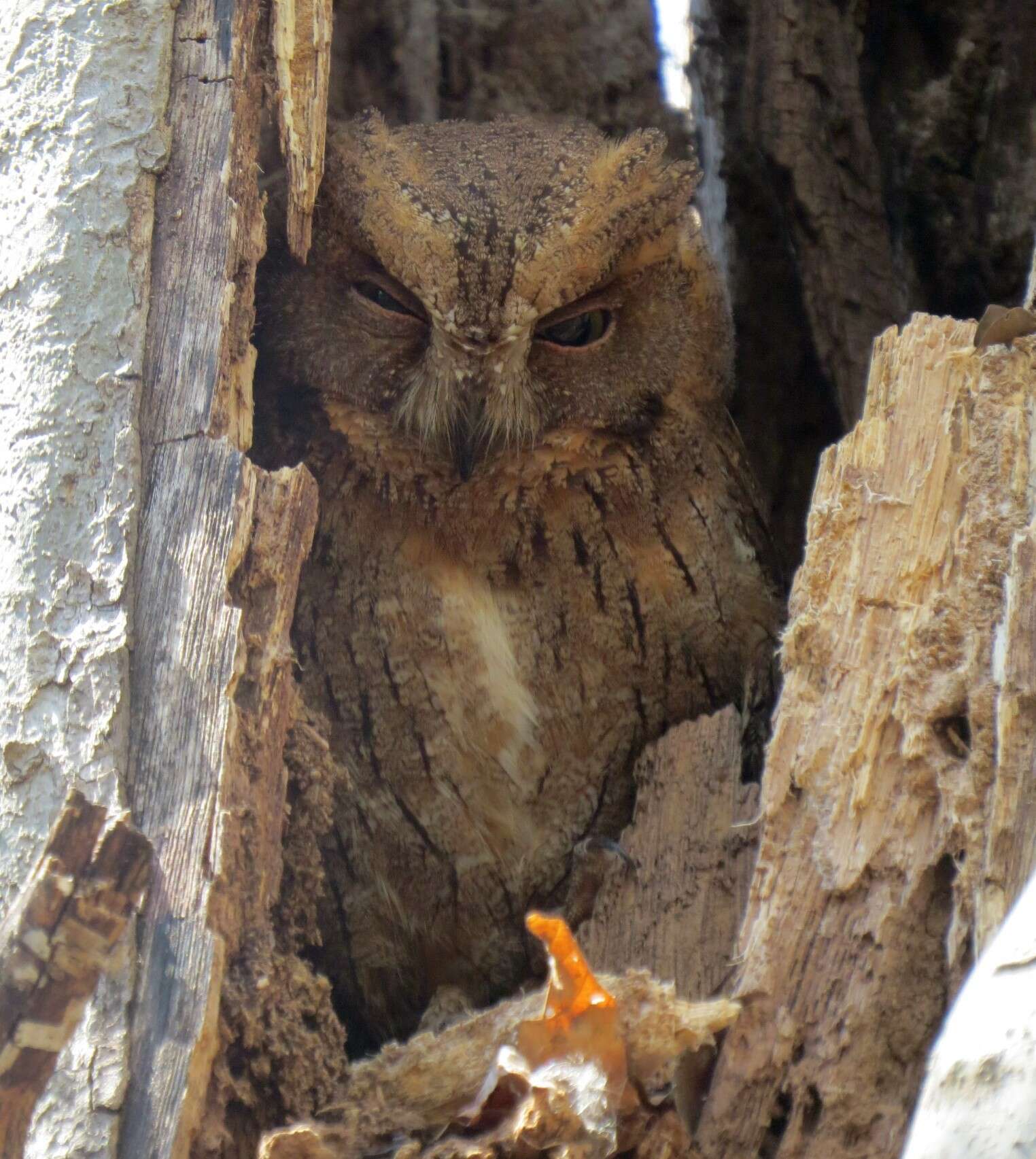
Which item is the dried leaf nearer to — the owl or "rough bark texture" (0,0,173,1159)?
the owl

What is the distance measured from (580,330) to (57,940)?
4.25 ft

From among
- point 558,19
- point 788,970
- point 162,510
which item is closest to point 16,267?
point 162,510

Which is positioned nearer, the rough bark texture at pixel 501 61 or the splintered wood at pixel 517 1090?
the splintered wood at pixel 517 1090

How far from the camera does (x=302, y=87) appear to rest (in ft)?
5.53

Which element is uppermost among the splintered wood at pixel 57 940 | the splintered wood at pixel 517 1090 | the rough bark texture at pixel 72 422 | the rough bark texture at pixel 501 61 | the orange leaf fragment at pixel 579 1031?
the rough bark texture at pixel 501 61

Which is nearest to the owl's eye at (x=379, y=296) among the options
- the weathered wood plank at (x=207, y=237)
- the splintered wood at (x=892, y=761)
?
the weathered wood plank at (x=207, y=237)

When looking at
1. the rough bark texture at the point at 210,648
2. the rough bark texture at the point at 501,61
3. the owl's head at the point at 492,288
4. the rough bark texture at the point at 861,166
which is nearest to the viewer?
the rough bark texture at the point at 210,648

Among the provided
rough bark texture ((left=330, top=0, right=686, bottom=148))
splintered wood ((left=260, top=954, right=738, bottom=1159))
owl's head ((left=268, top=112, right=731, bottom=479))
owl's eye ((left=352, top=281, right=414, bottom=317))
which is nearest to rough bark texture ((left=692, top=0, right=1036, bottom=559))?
rough bark texture ((left=330, top=0, right=686, bottom=148))

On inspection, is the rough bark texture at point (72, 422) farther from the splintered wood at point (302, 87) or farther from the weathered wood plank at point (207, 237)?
the splintered wood at point (302, 87)

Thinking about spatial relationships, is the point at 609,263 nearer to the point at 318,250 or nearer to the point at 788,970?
the point at 318,250

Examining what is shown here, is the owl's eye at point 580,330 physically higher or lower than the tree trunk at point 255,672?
higher

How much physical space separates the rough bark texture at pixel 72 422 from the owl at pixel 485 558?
1.41ft

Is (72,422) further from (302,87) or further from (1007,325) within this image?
(1007,325)

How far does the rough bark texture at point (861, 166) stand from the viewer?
2498 millimetres
